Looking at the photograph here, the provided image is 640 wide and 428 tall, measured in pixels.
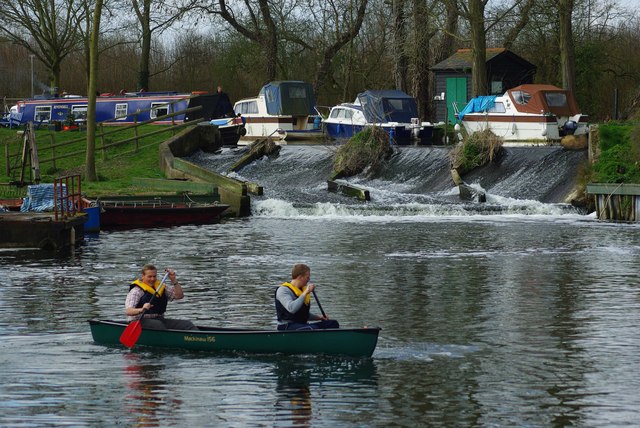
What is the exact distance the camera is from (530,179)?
43406 millimetres

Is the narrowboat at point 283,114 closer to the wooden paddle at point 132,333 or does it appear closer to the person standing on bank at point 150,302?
the person standing on bank at point 150,302

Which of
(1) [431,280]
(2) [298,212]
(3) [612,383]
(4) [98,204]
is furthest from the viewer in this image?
(2) [298,212]

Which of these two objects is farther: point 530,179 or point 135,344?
point 530,179

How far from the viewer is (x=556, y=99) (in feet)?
158

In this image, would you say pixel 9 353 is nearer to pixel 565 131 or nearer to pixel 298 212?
pixel 298 212

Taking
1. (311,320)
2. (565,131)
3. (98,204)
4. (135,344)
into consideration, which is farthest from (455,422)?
(565,131)

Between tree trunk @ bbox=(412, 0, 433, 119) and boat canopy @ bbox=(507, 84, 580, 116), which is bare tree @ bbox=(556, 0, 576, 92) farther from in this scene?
tree trunk @ bbox=(412, 0, 433, 119)

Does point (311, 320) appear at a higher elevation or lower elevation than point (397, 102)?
lower

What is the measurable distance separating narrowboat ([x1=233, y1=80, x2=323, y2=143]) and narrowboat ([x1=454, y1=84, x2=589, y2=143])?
10812 millimetres

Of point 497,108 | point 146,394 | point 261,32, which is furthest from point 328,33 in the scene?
point 146,394

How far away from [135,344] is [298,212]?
22886mm

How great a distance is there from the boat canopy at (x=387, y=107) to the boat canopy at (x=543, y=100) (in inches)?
243

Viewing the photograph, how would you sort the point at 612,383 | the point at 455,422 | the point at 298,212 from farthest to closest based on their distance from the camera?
the point at 298,212 < the point at 612,383 < the point at 455,422

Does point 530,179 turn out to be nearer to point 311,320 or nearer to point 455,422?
point 311,320
